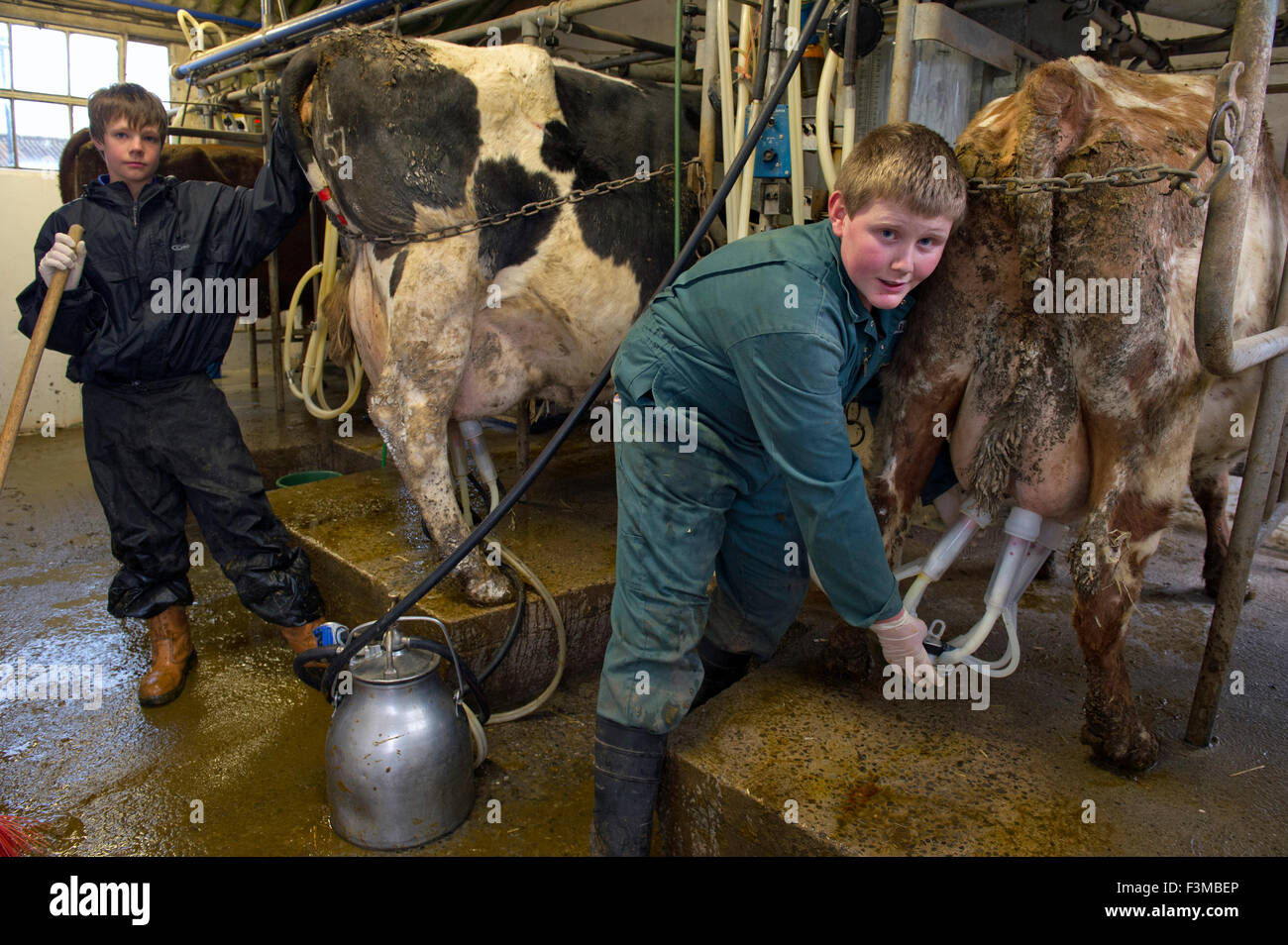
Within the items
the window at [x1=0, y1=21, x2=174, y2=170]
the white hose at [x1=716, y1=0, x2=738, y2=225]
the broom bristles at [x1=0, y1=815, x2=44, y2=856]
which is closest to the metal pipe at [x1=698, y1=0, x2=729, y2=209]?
the white hose at [x1=716, y1=0, x2=738, y2=225]

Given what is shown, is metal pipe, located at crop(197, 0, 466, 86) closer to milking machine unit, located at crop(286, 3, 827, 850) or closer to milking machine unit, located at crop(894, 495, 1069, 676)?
milking machine unit, located at crop(286, 3, 827, 850)

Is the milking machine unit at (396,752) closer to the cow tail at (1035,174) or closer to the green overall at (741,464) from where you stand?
the green overall at (741,464)

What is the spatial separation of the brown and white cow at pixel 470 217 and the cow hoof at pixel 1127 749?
1913 millimetres

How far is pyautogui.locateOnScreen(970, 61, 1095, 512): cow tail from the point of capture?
2.11 meters

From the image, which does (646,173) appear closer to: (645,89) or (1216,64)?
(645,89)

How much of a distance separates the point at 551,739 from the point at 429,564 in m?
0.87

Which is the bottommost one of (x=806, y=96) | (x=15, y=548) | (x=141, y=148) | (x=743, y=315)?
(x=15, y=548)

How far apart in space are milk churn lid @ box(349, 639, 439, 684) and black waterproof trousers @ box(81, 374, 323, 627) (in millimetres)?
970

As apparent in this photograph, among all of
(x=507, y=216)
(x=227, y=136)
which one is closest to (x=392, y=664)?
(x=507, y=216)

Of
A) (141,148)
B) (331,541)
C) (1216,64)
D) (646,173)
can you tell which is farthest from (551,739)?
(1216,64)

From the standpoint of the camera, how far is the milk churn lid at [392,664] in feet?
7.65

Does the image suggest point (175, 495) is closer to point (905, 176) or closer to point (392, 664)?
point (392, 664)

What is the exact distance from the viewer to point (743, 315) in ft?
5.96

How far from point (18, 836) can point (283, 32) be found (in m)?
5.06
